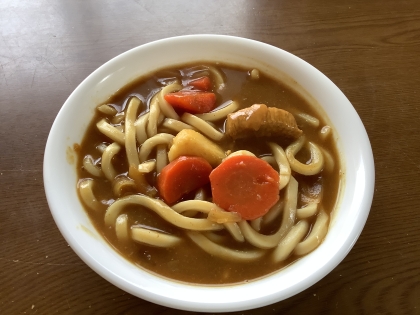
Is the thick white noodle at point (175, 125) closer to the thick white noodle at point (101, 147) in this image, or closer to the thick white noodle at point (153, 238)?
the thick white noodle at point (101, 147)

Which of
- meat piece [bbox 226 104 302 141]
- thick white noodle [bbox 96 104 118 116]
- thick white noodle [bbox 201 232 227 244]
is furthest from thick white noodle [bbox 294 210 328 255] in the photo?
thick white noodle [bbox 96 104 118 116]

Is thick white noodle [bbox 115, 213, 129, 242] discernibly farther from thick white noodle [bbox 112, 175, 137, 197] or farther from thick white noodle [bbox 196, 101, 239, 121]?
thick white noodle [bbox 196, 101, 239, 121]

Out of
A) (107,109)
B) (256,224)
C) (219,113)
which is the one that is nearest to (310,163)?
(256,224)

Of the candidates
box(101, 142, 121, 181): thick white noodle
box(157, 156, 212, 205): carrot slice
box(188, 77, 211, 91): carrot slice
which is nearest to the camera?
box(157, 156, 212, 205): carrot slice

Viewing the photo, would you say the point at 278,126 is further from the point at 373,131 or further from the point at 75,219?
the point at 75,219

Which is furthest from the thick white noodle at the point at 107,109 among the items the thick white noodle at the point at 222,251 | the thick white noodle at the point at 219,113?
the thick white noodle at the point at 222,251
